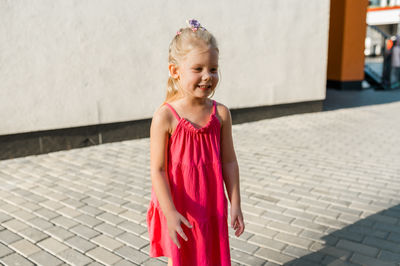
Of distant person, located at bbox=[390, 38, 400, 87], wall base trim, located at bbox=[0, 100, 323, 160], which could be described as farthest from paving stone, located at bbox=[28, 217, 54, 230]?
distant person, located at bbox=[390, 38, 400, 87]

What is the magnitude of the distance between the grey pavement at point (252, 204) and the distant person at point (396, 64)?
945 centimetres

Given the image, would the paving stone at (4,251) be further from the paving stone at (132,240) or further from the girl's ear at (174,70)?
the girl's ear at (174,70)

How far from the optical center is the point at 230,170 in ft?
7.04

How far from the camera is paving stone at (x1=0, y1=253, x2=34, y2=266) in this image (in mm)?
3025

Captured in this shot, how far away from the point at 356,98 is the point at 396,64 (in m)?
3.76

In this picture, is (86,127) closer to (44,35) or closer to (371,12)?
(44,35)

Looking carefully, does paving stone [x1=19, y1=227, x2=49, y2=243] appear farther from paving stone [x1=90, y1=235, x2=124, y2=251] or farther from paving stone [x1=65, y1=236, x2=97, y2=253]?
paving stone [x1=90, y1=235, x2=124, y2=251]

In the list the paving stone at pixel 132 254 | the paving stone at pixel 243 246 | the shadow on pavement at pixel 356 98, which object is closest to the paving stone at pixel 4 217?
the paving stone at pixel 132 254

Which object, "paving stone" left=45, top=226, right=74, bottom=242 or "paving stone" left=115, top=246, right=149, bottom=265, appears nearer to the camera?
"paving stone" left=115, top=246, right=149, bottom=265

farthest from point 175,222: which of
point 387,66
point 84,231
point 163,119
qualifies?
point 387,66

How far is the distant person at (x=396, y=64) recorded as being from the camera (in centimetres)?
1513

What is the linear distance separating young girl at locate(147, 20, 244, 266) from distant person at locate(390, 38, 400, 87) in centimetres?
1551

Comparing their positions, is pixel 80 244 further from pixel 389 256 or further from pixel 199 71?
pixel 389 256

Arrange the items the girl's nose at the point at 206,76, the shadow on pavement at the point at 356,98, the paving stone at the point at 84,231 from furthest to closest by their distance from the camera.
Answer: the shadow on pavement at the point at 356,98 → the paving stone at the point at 84,231 → the girl's nose at the point at 206,76
